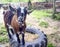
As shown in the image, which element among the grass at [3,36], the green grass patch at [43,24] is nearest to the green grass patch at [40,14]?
the green grass patch at [43,24]

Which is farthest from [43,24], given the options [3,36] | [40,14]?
[3,36]

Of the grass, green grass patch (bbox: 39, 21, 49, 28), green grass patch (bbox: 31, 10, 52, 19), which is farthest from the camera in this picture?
green grass patch (bbox: 31, 10, 52, 19)

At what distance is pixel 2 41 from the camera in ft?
19.4

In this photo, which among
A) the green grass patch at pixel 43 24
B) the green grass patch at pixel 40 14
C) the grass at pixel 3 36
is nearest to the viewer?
the grass at pixel 3 36

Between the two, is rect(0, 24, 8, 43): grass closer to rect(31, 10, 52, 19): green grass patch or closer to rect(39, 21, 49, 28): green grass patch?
rect(39, 21, 49, 28): green grass patch

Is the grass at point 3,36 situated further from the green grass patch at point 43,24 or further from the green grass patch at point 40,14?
the green grass patch at point 40,14

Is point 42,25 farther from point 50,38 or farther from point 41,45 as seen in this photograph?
point 41,45

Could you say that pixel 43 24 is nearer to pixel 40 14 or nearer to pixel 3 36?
pixel 40 14

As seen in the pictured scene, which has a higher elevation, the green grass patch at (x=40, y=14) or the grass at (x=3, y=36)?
the grass at (x=3, y=36)

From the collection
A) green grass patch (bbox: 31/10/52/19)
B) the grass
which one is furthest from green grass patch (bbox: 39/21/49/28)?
the grass

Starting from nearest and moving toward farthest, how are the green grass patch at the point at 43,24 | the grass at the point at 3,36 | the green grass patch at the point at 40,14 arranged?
the grass at the point at 3,36
the green grass patch at the point at 43,24
the green grass patch at the point at 40,14

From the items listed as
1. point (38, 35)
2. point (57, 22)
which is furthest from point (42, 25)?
point (38, 35)

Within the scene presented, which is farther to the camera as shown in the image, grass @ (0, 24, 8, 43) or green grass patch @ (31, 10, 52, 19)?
green grass patch @ (31, 10, 52, 19)

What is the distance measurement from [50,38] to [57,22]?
181 cm
